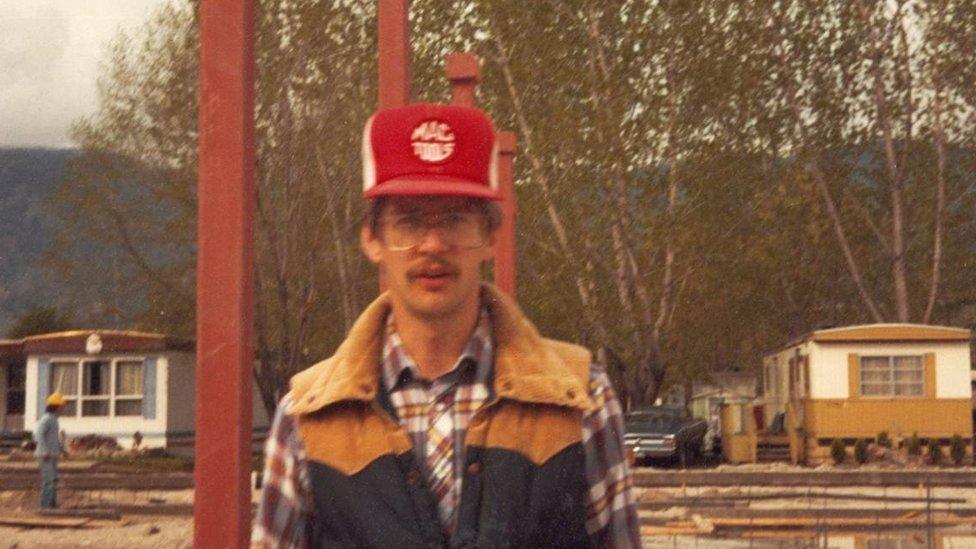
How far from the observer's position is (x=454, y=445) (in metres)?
3.23

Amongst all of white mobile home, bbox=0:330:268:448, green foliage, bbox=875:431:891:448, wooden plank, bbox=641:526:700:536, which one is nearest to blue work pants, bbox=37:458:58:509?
wooden plank, bbox=641:526:700:536

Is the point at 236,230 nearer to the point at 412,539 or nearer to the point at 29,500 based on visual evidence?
the point at 412,539

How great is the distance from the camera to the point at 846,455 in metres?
36.8

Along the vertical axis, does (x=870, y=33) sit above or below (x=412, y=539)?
above

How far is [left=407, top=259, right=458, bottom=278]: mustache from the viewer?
3316mm

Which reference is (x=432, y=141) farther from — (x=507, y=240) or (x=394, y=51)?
(x=507, y=240)

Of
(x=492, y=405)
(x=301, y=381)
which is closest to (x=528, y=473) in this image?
(x=492, y=405)

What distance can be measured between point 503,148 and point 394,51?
8.42 metres

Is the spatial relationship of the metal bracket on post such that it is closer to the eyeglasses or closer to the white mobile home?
the eyeglasses

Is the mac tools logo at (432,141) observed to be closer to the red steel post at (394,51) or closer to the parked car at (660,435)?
the red steel post at (394,51)

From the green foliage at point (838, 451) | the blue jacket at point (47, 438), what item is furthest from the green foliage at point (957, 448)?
the blue jacket at point (47, 438)

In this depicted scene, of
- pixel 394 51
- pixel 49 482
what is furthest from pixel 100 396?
pixel 394 51

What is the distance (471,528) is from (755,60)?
43975 mm

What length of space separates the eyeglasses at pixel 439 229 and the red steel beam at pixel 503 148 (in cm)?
1206
